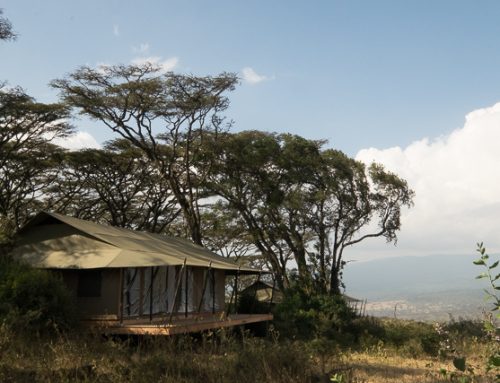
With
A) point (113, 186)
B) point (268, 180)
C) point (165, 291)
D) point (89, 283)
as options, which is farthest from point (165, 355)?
point (113, 186)

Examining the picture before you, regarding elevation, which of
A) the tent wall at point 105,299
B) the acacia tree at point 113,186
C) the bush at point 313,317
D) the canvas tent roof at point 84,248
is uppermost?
the acacia tree at point 113,186

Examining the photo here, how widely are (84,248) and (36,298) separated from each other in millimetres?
4504

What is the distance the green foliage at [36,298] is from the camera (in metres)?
13.2

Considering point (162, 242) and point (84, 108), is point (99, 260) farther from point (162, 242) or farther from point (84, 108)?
point (84, 108)

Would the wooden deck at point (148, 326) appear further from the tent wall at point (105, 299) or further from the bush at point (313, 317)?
the bush at point (313, 317)

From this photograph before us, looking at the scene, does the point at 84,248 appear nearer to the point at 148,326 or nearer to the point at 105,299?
the point at 105,299

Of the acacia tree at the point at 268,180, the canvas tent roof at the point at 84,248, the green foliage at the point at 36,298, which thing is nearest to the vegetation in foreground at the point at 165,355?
the green foliage at the point at 36,298

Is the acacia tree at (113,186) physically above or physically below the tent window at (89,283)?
above

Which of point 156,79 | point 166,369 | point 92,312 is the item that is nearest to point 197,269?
point 92,312

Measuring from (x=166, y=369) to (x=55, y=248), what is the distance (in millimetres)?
11410

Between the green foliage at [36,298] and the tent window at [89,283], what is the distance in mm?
2861

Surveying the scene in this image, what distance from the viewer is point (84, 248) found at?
1823 cm

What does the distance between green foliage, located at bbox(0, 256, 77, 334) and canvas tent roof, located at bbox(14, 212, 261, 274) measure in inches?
79.5

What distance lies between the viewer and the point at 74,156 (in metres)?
30.5
